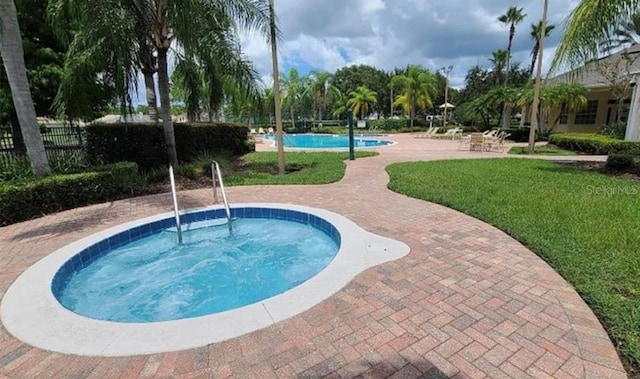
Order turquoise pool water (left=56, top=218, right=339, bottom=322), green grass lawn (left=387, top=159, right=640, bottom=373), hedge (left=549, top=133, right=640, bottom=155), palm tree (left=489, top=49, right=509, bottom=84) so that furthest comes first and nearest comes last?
palm tree (left=489, top=49, right=509, bottom=84)
hedge (left=549, top=133, right=640, bottom=155)
turquoise pool water (left=56, top=218, right=339, bottom=322)
green grass lawn (left=387, top=159, right=640, bottom=373)

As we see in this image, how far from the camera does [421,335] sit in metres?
2.53

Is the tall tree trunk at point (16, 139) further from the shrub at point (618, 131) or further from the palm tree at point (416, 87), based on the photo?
the palm tree at point (416, 87)

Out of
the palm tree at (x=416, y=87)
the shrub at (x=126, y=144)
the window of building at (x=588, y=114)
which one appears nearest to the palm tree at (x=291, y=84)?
the palm tree at (x=416, y=87)

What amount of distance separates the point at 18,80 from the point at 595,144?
1841cm

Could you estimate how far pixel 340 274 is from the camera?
3486mm

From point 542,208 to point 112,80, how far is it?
11467 mm

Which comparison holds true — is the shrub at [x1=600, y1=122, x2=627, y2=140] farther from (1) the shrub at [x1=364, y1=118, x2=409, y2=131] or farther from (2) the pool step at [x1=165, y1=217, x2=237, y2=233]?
(1) the shrub at [x1=364, y1=118, x2=409, y2=131]

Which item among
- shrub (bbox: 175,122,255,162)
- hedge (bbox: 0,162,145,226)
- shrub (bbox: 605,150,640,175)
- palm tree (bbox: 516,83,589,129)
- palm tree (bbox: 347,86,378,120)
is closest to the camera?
hedge (bbox: 0,162,145,226)

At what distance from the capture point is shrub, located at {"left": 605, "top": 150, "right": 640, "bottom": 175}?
29.1ft

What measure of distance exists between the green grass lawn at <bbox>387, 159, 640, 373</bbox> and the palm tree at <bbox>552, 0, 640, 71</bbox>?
2964 mm

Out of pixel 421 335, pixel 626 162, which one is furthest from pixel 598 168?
pixel 421 335

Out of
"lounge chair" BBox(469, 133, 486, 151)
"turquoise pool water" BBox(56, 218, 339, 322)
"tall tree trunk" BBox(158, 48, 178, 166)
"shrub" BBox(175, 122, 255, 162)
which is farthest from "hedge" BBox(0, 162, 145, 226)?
"lounge chair" BBox(469, 133, 486, 151)

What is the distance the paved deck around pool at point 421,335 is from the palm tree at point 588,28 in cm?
651

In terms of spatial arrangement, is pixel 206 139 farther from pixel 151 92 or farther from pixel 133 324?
pixel 133 324
